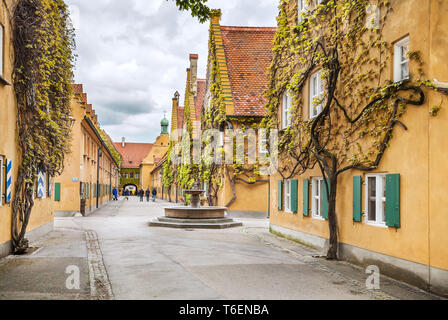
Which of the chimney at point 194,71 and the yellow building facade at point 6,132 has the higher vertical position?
the chimney at point 194,71

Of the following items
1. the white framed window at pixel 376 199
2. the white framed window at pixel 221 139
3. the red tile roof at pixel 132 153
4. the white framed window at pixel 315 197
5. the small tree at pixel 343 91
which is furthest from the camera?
the red tile roof at pixel 132 153

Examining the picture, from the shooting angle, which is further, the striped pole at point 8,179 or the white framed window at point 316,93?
the white framed window at point 316,93

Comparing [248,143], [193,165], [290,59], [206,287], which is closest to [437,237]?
[206,287]

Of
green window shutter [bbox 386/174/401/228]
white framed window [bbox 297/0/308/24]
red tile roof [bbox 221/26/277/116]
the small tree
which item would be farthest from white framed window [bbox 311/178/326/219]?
red tile roof [bbox 221/26/277/116]

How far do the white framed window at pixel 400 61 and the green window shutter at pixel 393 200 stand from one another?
81.5 inches

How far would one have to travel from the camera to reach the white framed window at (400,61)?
29.8ft

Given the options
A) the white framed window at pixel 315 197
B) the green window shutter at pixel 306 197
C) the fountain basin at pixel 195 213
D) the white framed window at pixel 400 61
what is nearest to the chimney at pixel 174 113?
the fountain basin at pixel 195 213

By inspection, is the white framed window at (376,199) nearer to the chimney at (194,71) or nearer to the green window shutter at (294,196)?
the green window shutter at (294,196)

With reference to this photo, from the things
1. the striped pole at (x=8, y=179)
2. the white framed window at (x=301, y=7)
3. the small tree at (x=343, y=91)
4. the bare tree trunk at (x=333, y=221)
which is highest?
the white framed window at (x=301, y=7)

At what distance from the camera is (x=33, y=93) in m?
12.3

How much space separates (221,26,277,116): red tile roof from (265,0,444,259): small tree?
10.7m

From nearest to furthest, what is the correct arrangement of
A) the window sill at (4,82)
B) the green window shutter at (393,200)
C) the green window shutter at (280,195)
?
the green window shutter at (393,200) < the window sill at (4,82) < the green window shutter at (280,195)

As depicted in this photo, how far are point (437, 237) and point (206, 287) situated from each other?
13.3 ft

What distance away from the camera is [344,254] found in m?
11.0
